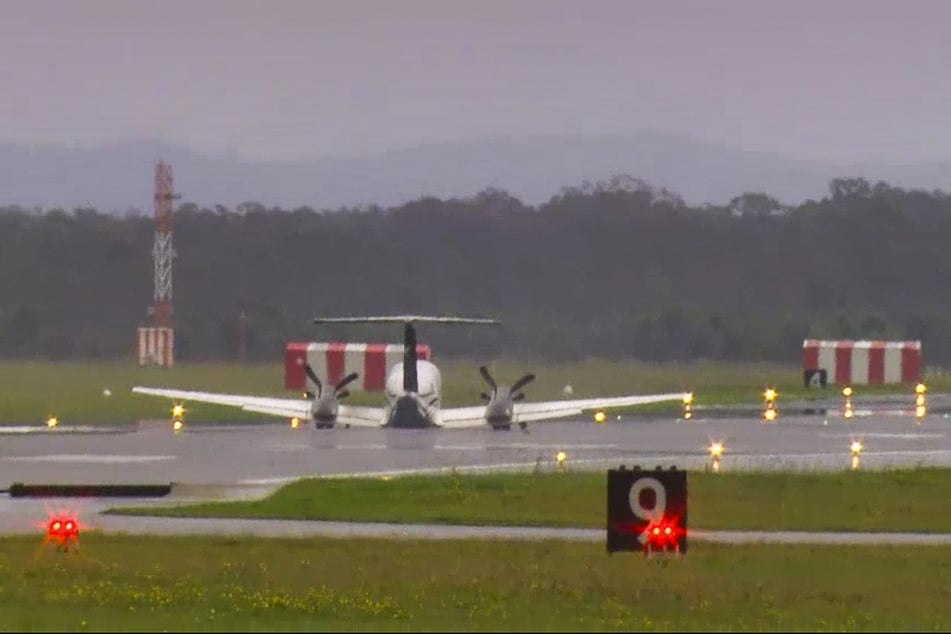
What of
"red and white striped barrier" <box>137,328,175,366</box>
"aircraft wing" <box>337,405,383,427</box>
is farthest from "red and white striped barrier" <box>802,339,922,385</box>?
"aircraft wing" <box>337,405,383,427</box>

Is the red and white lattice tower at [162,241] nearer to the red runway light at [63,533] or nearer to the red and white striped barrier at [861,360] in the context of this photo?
the red and white striped barrier at [861,360]

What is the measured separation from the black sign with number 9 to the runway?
21.2 ft

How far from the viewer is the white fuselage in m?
57.6

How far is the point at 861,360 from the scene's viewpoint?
92312 millimetres

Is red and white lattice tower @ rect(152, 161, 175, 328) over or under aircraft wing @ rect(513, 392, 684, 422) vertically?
over

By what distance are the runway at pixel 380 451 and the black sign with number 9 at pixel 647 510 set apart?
21.2ft

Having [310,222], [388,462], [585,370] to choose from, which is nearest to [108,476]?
[388,462]

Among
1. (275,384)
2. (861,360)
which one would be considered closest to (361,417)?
(275,384)

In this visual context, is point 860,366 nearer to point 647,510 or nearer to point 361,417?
point 361,417

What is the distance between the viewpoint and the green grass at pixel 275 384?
69.1 m

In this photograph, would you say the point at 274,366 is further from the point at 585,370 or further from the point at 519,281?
the point at 519,281

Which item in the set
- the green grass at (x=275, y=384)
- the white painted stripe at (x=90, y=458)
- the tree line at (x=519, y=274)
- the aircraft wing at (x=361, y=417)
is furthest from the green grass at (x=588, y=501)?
the tree line at (x=519, y=274)

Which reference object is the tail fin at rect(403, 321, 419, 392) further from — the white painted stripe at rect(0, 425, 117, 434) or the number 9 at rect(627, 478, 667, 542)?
the number 9 at rect(627, 478, 667, 542)

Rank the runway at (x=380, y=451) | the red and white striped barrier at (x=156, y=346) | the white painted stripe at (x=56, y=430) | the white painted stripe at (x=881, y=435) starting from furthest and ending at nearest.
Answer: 1. the red and white striped barrier at (x=156, y=346)
2. the white painted stripe at (x=56, y=430)
3. the white painted stripe at (x=881, y=435)
4. the runway at (x=380, y=451)
